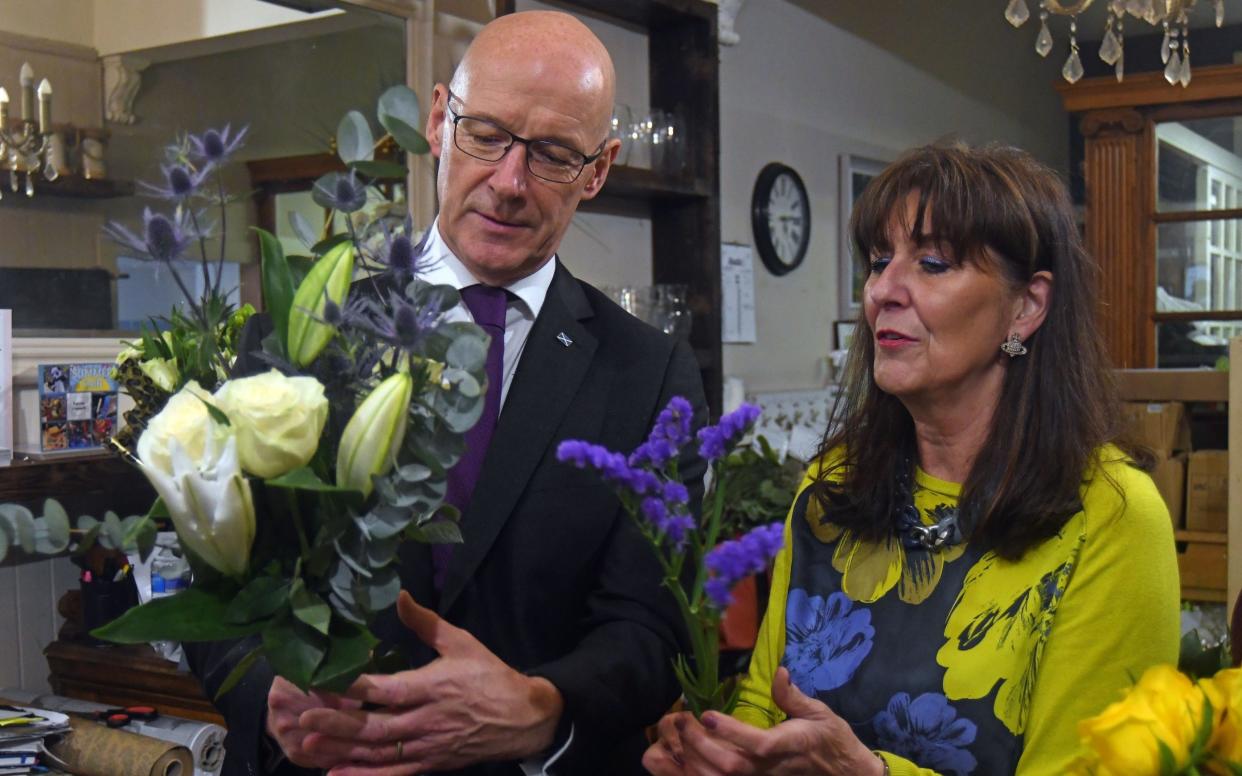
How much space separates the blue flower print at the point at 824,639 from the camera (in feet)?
4.51

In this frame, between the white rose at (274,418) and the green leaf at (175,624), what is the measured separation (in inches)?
5.2

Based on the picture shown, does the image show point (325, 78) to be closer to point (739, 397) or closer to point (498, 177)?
point (498, 177)

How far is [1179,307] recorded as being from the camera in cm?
618

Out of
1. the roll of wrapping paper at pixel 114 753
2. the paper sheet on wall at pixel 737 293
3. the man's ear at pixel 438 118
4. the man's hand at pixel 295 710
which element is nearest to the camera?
the man's hand at pixel 295 710

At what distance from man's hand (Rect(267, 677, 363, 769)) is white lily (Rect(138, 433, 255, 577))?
21 centimetres

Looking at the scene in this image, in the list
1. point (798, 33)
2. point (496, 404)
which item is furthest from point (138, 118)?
point (798, 33)

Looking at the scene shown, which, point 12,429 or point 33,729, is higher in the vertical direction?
point 12,429

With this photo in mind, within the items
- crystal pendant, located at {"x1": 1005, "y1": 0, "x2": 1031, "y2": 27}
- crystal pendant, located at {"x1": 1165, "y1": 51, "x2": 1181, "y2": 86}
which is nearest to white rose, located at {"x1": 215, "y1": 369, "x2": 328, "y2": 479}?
crystal pendant, located at {"x1": 1005, "y1": 0, "x2": 1031, "y2": 27}

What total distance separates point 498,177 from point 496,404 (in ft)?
0.82

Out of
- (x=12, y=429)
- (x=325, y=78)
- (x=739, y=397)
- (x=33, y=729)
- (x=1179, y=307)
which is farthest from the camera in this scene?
(x=1179, y=307)

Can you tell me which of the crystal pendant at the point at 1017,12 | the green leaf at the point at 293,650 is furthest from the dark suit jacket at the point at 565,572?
the crystal pendant at the point at 1017,12

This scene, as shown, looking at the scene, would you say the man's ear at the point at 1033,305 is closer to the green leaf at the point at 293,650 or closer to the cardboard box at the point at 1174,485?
the green leaf at the point at 293,650

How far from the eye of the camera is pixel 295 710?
41.0 inches

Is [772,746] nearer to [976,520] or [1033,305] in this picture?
[976,520]
